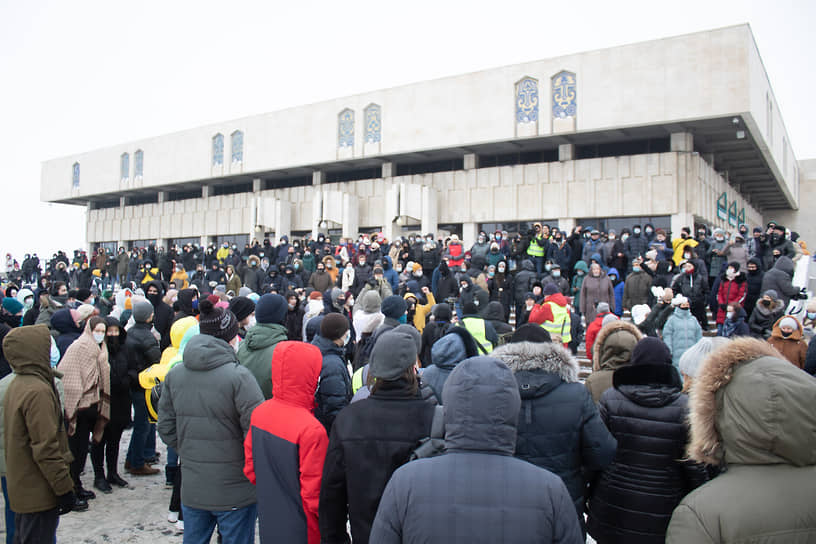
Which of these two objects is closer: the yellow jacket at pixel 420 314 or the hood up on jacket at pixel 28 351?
the hood up on jacket at pixel 28 351

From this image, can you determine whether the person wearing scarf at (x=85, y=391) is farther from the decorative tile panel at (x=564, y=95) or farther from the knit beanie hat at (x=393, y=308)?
the decorative tile panel at (x=564, y=95)

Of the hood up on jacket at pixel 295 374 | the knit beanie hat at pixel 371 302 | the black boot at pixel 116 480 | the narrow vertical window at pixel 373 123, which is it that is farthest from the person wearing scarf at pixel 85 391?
the narrow vertical window at pixel 373 123

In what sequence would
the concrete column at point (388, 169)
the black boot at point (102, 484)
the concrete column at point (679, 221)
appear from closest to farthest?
the black boot at point (102, 484) < the concrete column at point (679, 221) < the concrete column at point (388, 169)

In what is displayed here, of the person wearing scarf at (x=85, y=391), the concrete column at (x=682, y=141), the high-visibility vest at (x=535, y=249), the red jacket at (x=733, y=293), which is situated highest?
the concrete column at (x=682, y=141)

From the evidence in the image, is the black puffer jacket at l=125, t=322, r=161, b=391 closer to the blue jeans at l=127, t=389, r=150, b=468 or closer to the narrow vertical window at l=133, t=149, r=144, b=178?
the blue jeans at l=127, t=389, r=150, b=468

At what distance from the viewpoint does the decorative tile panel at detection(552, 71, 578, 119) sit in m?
20.8

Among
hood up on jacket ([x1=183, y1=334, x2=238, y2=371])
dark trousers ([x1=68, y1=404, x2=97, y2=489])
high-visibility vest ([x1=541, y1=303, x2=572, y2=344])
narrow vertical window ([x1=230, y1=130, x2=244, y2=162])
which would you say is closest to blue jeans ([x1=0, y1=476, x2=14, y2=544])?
dark trousers ([x1=68, y1=404, x2=97, y2=489])

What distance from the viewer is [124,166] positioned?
121 feet

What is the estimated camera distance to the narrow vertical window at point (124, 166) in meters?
36.6

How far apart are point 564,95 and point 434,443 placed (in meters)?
21.2

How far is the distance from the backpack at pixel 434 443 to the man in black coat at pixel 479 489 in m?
0.42

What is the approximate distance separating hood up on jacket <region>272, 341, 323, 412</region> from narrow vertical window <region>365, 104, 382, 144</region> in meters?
→ 23.8

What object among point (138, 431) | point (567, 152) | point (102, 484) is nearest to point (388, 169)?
point (567, 152)

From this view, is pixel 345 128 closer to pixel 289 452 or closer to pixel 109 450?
pixel 109 450
